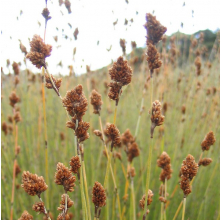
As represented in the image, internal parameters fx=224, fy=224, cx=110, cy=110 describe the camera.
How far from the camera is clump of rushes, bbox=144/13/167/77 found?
34.2 inches

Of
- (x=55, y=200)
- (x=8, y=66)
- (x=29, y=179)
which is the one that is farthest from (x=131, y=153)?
(x=8, y=66)

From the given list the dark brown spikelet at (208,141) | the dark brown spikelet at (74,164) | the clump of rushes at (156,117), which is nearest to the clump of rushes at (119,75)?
the clump of rushes at (156,117)

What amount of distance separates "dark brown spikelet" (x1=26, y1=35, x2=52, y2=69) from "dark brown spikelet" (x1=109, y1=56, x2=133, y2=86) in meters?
0.21

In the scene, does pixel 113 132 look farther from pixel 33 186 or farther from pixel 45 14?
pixel 45 14

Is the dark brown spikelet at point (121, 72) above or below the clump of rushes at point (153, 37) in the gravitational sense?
below

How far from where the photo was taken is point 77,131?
626 millimetres

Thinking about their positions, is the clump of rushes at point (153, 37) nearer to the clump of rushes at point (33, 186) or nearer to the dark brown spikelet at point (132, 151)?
the dark brown spikelet at point (132, 151)

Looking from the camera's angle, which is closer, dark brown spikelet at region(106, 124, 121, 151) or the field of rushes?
dark brown spikelet at region(106, 124, 121, 151)

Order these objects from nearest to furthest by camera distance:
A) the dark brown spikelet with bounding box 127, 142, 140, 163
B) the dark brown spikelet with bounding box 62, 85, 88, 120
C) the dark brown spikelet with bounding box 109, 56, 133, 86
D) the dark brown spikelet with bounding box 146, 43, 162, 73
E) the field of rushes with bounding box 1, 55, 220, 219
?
1. the dark brown spikelet with bounding box 62, 85, 88, 120
2. the dark brown spikelet with bounding box 109, 56, 133, 86
3. the dark brown spikelet with bounding box 146, 43, 162, 73
4. the dark brown spikelet with bounding box 127, 142, 140, 163
5. the field of rushes with bounding box 1, 55, 220, 219

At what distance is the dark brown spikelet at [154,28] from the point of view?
2.93 feet

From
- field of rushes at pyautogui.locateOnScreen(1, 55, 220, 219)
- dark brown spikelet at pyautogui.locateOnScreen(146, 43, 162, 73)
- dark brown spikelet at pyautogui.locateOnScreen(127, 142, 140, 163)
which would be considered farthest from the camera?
field of rushes at pyautogui.locateOnScreen(1, 55, 220, 219)

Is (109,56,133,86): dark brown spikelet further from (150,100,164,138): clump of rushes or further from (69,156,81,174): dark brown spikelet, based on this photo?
(69,156,81,174): dark brown spikelet

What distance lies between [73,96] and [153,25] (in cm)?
49

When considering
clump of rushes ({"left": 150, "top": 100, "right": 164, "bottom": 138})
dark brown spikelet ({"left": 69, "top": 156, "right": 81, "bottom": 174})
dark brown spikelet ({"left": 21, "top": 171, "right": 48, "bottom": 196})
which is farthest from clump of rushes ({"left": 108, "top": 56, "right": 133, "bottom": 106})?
dark brown spikelet ({"left": 21, "top": 171, "right": 48, "bottom": 196})
